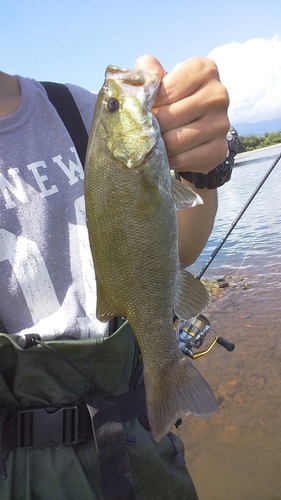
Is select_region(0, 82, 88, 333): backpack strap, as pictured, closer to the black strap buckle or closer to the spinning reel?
the black strap buckle

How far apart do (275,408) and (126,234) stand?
3916 mm

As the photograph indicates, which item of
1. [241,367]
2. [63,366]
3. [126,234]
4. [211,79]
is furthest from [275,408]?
[211,79]

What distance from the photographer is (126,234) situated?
161 cm

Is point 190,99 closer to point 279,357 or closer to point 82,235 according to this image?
point 82,235

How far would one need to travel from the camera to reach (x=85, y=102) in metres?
2.18

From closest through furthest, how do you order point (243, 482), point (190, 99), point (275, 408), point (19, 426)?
point (190, 99) → point (19, 426) → point (243, 482) → point (275, 408)

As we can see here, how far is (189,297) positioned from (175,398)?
454 mm

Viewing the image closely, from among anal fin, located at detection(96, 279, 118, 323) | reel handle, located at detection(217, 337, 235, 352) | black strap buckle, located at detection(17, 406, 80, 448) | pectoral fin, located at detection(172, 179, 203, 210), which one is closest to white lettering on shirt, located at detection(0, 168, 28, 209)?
anal fin, located at detection(96, 279, 118, 323)

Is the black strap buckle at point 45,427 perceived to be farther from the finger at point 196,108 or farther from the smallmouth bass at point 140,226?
the finger at point 196,108

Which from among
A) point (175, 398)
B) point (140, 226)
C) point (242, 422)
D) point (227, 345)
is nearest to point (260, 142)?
point (242, 422)

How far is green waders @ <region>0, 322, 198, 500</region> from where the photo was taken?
171 centimetres

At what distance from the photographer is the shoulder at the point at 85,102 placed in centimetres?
217

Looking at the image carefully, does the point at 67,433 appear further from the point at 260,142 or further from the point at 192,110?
the point at 260,142

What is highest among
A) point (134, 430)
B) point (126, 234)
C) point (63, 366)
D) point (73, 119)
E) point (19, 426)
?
point (73, 119)
